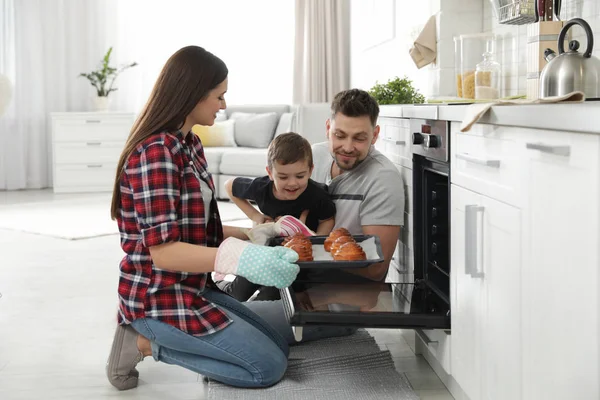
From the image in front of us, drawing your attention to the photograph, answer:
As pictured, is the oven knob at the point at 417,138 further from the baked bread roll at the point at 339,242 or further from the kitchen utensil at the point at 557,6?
the kitchen utensil at the point at 557,6

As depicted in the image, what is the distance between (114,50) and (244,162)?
2.42 m

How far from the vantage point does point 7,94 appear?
375 cm

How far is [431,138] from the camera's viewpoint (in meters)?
2.28

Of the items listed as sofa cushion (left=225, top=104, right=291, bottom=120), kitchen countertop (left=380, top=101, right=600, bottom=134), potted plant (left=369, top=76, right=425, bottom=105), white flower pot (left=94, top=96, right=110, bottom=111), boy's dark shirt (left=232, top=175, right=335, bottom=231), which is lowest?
boy's dark shirt (left=232, top=175, right=335, bottom=231)

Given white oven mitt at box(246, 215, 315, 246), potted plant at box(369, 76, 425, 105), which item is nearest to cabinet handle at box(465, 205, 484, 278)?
white oven mitt at box(246, 215, 315, 246)

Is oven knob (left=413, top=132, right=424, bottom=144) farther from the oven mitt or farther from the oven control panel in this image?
the oven mitt

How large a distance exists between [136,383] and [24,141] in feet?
20.5

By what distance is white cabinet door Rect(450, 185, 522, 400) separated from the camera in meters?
1.65

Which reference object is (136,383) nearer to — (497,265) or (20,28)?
(497,265)

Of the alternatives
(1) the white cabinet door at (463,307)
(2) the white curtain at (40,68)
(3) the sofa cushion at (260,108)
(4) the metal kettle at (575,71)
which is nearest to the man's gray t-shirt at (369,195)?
(1) the white cabinet door at (463,307)

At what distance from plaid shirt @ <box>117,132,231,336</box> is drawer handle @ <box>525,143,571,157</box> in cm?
99

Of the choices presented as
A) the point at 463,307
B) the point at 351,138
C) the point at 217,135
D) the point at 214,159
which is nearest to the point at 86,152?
the point at 217,135

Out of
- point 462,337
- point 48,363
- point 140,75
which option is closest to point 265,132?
point 140,75

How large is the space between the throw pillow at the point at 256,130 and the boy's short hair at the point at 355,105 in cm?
478
